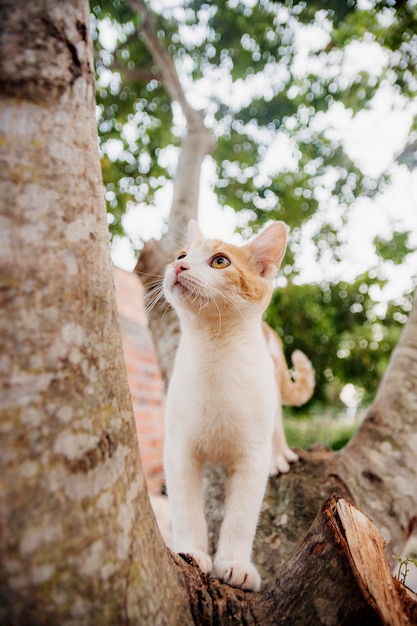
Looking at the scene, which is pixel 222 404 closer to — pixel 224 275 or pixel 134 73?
pixel 224 275

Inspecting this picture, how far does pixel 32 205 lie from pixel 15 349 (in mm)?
215

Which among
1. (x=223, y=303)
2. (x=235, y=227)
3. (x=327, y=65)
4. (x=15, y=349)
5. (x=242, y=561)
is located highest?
(x=327, y=65)

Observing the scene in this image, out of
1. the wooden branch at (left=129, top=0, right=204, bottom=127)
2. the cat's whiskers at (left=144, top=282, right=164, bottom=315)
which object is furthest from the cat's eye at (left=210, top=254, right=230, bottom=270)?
the wooden branch at (left=129, top=0, right=204, bottom=127)

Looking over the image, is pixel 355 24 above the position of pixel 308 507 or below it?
above

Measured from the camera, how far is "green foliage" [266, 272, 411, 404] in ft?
10.3

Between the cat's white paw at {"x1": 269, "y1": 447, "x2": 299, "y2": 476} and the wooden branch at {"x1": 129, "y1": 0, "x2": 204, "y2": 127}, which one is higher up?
the wooden branch at {"x1": 129, "y1": 0, "x2": 204, "y2": 127}

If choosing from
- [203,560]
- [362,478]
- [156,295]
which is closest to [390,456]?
[362,478]

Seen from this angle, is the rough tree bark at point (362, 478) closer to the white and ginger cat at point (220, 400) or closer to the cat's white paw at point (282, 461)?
the cat's white paw at point (282, 461)

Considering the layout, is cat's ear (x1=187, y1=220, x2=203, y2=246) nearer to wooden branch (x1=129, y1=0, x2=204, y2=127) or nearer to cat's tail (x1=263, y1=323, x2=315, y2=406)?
cat's tail (x1=263, y1=323, x2=315, y2=406)

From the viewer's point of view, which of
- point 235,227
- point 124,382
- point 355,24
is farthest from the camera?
point 235,227

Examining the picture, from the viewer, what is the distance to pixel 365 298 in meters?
3.13

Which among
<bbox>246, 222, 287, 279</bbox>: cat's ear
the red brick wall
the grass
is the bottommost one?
the grass

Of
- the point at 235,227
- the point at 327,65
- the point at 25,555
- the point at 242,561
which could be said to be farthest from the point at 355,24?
the point at 25,555

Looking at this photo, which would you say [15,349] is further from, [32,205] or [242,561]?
[242,561]
